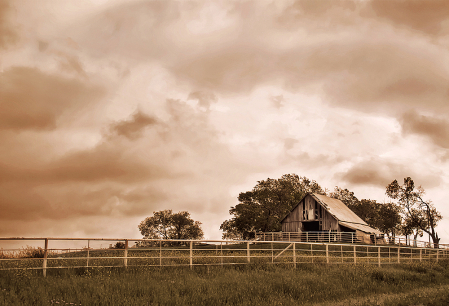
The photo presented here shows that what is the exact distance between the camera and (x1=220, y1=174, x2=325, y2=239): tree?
6309cm

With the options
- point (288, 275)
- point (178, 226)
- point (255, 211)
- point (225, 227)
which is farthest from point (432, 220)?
point (288, 275)

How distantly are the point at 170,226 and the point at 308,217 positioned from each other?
37383 mm

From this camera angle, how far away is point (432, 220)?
225 ft

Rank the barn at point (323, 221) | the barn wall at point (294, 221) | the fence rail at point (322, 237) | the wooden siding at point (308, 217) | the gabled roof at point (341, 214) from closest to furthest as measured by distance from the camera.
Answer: the fence rail at point (322, 237), the barn at point (323, 221), the gabled roof at point (341, 214), the wooden siding at point (308, 217), the barn wall at point (294, 221)

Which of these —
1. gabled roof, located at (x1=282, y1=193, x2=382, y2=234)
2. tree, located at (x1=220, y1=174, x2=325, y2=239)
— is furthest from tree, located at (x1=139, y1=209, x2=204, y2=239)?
gabled roof, located at (x1=282, y1=193, x2=382, y2=234)

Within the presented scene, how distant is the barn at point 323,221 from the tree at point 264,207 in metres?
4.29

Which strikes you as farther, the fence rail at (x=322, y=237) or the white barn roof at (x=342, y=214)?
the white barn roof at (x=342, y=214)

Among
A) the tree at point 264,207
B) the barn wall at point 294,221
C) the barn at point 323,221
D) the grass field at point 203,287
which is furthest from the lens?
the tree at point 264,207

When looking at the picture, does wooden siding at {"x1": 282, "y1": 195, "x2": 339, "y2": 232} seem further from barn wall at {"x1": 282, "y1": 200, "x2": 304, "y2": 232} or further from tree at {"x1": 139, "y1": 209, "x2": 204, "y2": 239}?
tree at {"x1": 139, "y1": 209, "x2": 204, "y2": 239}

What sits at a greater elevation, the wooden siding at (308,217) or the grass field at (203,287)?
the wooden siding at (308,217)

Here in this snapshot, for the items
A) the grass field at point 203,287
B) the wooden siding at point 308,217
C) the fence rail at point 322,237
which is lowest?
the fence rail at point 322,237

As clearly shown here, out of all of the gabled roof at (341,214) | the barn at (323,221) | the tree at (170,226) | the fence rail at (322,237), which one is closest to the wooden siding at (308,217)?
the barn at (323,221)

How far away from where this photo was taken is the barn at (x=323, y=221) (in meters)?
53.1

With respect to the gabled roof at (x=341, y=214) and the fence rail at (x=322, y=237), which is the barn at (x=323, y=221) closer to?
the gabled roof at (x=341, y=214)
